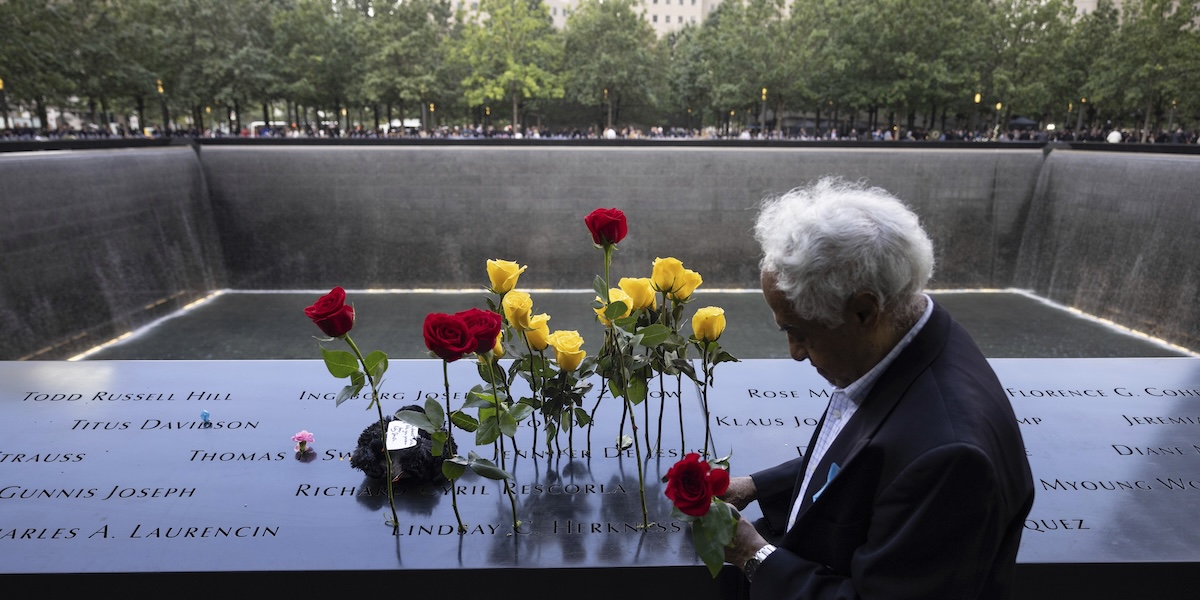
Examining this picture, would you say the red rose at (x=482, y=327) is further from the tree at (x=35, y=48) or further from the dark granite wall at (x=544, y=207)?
the tree at (x=35, y=48)

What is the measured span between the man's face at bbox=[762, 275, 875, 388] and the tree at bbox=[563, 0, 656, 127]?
90.2 ft

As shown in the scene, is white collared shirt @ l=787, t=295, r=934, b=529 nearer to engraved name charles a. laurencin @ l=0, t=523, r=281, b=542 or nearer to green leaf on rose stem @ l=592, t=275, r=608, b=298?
green leaf on rose stem @ l=592, t=275, r=608, b=298

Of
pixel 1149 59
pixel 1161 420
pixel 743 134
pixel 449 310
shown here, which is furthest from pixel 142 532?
pixel 1149 59

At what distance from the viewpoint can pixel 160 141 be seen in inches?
503

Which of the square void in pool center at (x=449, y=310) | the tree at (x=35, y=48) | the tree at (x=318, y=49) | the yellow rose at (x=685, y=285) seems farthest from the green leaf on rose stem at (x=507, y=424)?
the tree at (x=318, y=49)

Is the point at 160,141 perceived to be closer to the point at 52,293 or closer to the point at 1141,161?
the point at 52,293

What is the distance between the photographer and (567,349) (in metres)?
1.98

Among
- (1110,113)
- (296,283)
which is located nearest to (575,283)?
(296,283)

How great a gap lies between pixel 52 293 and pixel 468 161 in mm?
6517

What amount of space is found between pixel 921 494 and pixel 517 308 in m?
1.05

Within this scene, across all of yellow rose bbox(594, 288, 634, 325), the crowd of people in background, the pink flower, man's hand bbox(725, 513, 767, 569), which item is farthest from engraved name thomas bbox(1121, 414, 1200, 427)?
the crowd of people in background

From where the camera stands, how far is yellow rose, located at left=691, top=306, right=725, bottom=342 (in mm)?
2045

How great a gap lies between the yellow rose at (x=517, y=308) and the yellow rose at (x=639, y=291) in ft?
0.87

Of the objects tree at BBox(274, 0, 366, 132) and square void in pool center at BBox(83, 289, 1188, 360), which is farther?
tree at BBox(274, 0, 366, 132)
